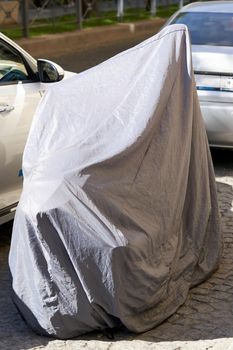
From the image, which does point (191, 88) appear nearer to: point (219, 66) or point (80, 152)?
point (80, 152)

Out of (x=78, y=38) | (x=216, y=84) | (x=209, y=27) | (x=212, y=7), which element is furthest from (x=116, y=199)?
(x=78, y=38)

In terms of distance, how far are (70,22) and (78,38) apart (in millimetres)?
1788


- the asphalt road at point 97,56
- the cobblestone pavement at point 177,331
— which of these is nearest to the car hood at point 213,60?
the asphalt road at point 97,56

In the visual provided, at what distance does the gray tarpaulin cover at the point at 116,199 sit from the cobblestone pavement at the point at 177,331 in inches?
2.6

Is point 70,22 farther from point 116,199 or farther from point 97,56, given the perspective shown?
point 116,199

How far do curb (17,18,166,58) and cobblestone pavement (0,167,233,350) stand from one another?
11.9m

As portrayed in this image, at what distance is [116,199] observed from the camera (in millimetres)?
4262

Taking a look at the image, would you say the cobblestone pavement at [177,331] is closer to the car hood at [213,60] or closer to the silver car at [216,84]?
the silver car at [216,84]

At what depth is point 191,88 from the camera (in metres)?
4.81

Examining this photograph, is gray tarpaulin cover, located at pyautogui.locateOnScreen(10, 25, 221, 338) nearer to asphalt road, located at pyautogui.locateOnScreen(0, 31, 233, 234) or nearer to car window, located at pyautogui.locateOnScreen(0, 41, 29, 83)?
car window, located at pyautogui.locateOnScreen(0, 41, 29, 83)

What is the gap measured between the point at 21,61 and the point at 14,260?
215 cm

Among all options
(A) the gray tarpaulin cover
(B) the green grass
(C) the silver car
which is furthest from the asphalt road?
(A) the gray tarpaulin cover

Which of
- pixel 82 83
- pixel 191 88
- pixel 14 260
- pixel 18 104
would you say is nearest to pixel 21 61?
pixel 18 104

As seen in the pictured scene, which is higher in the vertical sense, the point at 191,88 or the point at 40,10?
the point at 191,88
